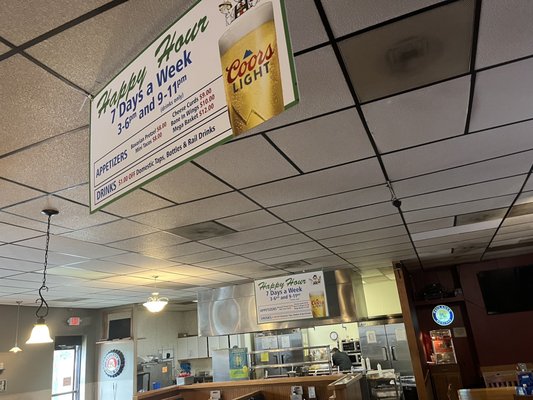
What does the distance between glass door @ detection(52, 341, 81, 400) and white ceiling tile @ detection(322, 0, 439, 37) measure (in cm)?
990

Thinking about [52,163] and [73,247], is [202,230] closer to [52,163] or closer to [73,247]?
[73,247]

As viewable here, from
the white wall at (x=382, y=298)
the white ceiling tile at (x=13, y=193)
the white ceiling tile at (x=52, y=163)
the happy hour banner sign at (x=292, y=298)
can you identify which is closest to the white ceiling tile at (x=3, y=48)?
the white ceiling tile at (x=52, y=163)

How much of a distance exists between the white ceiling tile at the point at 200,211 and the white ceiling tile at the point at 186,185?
0.14 meters

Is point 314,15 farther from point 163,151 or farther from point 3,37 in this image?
point 3,37

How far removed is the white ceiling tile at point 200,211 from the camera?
340cm

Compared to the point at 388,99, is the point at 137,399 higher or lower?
lower

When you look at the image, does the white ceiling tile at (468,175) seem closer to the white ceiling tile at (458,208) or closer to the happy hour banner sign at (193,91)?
the white ceiling tile at (458,208)

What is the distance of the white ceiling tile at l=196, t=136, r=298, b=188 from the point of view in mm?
2510

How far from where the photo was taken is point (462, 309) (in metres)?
8.42

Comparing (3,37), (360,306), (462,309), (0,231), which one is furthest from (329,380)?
(3,37)

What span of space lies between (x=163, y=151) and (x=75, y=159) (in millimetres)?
1368

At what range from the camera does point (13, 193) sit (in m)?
2.90

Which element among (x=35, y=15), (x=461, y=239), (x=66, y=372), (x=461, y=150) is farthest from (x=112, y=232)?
(x=66, y=372)

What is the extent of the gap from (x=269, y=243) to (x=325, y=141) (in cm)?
261
